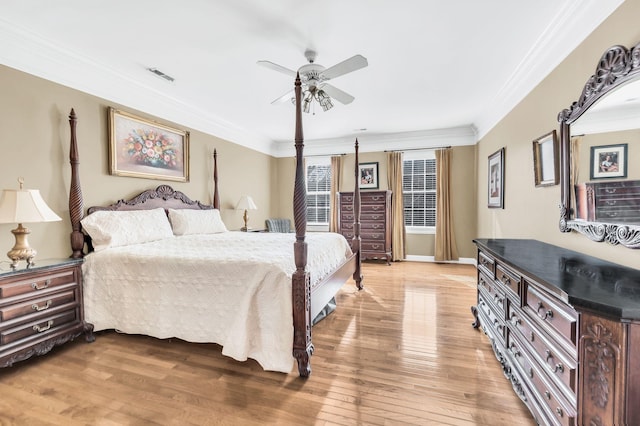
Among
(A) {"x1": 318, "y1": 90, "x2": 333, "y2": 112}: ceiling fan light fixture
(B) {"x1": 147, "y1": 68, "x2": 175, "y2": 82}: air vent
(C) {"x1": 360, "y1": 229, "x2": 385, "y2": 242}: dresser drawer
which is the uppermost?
(B) {"x1": 147, "y1": 68, "x2": 175, "y2": 82}: air vent

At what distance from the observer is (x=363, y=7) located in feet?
6.77


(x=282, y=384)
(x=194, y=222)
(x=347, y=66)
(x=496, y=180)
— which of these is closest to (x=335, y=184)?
(x=496, y=180)

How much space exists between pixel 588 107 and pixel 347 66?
5.55 feet

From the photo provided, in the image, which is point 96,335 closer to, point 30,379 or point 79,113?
point 30,379

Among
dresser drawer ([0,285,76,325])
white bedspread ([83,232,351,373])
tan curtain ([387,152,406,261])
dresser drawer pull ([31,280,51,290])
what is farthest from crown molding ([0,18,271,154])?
tan curtain ([387,152,406,261])

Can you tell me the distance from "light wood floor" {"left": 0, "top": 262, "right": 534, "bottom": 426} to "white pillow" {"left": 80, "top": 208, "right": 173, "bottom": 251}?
91 centimetres

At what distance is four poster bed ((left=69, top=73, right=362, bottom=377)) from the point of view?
203cm

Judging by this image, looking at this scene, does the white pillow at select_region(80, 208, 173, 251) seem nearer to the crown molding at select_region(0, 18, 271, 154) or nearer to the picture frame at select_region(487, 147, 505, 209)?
the crown molding at select_region(0, 18, 271, 154)

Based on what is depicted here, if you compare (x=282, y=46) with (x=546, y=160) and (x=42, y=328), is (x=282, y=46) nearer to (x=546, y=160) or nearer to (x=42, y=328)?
(x=546, y=160)

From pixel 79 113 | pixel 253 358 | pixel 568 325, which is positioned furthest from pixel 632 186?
pixel 79 113

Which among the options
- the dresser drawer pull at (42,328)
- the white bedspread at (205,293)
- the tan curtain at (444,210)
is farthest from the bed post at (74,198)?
the tan curtain at (444,210)

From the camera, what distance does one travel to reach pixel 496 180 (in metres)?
4.10

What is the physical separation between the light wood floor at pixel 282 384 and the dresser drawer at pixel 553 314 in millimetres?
662

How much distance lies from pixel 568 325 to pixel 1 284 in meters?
3.40
